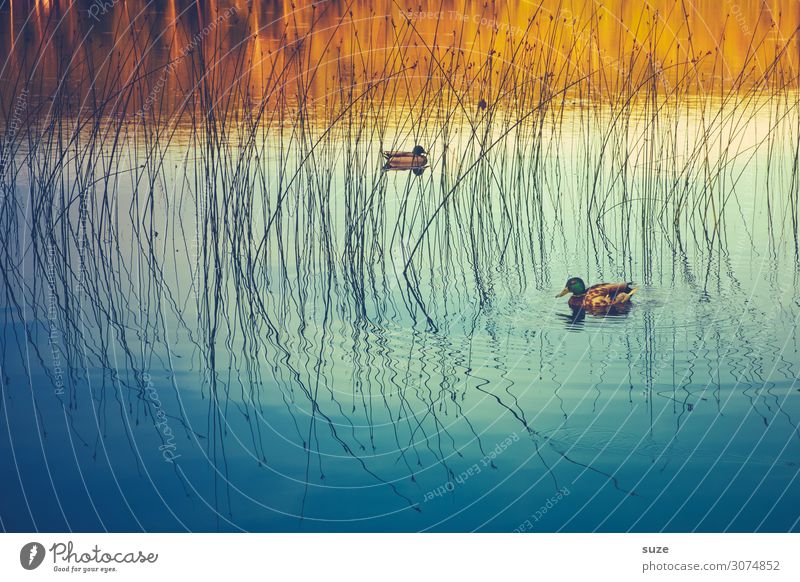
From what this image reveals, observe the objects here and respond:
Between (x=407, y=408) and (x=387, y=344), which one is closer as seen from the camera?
(x=407, y=408)

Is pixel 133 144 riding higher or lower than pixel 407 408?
higher

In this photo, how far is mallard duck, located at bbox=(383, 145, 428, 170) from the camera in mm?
3391

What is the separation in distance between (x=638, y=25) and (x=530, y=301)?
1.11 meters

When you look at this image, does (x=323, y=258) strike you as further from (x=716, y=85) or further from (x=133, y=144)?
(x=716, y=85)

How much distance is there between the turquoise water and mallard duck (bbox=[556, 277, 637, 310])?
7cm

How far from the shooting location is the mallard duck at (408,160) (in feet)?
11.1

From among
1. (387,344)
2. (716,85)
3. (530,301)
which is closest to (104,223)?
(387,344)

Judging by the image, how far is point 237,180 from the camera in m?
3.28
